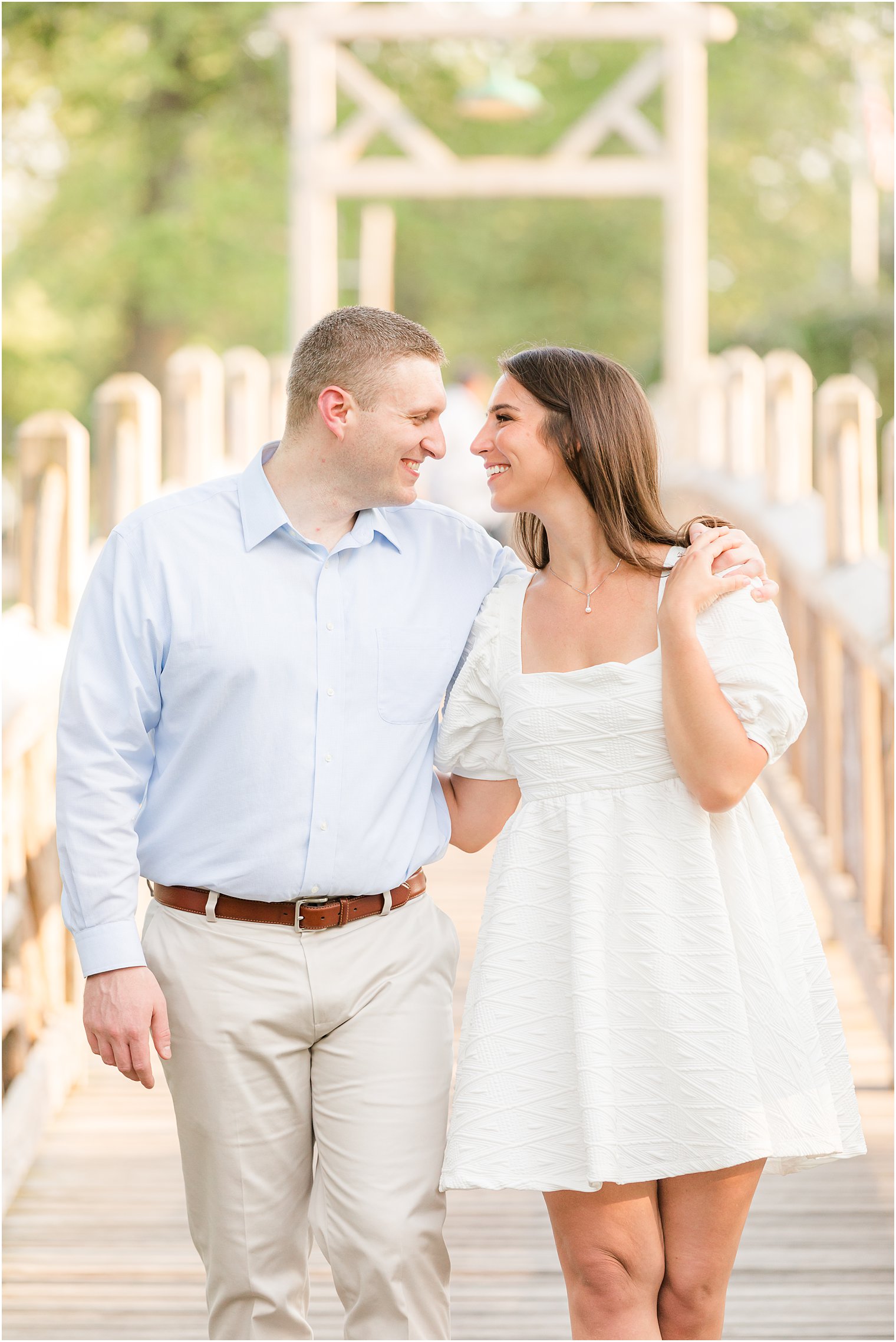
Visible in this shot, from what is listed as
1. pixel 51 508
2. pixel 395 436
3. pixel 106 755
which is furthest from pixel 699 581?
pixel 51 508

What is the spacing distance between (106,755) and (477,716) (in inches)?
21.0

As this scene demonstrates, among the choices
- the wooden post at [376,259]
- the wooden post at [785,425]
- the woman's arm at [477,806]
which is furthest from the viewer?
the wooden post at [376,259]

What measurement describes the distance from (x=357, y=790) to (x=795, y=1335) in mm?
1332

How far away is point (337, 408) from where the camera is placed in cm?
229

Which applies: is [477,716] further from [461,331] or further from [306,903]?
[461,331]

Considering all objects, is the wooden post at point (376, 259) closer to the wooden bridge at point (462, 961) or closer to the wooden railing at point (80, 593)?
the wooden railing at point (80, 593)

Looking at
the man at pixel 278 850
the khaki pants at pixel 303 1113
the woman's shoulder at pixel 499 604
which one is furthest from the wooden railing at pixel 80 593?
the khaki pants at pixel 303 1113

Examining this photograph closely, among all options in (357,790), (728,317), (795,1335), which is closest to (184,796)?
(357,790)

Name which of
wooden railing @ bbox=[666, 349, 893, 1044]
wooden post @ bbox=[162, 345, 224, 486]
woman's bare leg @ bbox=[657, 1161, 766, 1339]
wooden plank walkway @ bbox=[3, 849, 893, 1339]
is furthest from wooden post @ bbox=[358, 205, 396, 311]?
woman's bare leg @ bbox=[657, 1161, 766, 1339]

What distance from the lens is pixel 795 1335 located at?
9.12ft

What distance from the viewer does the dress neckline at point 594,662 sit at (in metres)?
2.15

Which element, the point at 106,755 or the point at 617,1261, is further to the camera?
the point at 106,755

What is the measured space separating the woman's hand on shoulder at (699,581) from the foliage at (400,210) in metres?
14.6

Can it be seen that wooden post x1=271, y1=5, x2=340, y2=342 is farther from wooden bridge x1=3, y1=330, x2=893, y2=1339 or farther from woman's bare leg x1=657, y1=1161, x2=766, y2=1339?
woman's bare leg x1=657, y1=1161, x2=766, y2=1339
